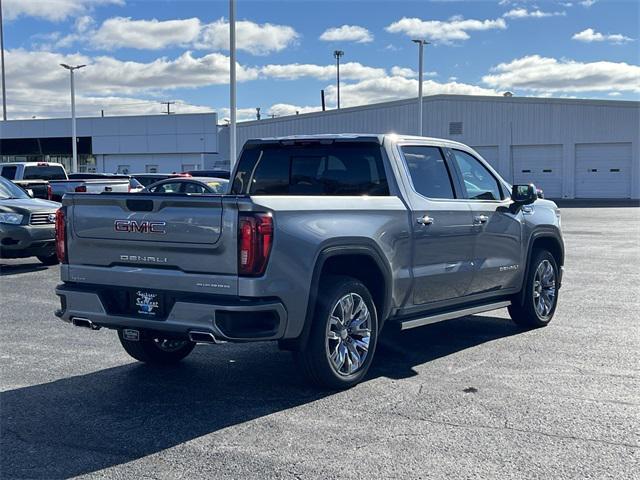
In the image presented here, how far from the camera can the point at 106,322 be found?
5754 millimetres

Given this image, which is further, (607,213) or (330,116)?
(330,116)

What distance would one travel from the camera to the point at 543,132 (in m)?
44.7

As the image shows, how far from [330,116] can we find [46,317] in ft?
137

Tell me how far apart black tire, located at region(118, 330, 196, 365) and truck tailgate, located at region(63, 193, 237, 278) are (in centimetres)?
111

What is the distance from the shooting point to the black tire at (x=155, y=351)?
6.77 metres

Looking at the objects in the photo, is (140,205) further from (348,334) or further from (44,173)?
(44,173)

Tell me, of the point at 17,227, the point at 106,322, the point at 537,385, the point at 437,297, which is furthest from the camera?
the point at 17,227

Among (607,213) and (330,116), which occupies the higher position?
(330,116)

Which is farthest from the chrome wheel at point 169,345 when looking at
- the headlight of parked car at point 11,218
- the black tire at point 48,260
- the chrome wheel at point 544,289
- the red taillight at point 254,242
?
the black tire at point 48,260

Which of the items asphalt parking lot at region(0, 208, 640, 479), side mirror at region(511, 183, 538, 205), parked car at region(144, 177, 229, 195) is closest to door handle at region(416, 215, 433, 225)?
asphalt parking lot at region(0, 208, 640, 479)

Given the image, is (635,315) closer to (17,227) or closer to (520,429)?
(520,429)

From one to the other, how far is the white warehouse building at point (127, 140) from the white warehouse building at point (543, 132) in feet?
39.3

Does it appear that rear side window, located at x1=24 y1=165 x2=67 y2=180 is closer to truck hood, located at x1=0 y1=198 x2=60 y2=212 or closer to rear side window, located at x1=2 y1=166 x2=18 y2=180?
rear side window, located at x1=2 y1=166 x2=18 y2=180

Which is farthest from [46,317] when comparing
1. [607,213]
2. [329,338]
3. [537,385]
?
[607,213]
